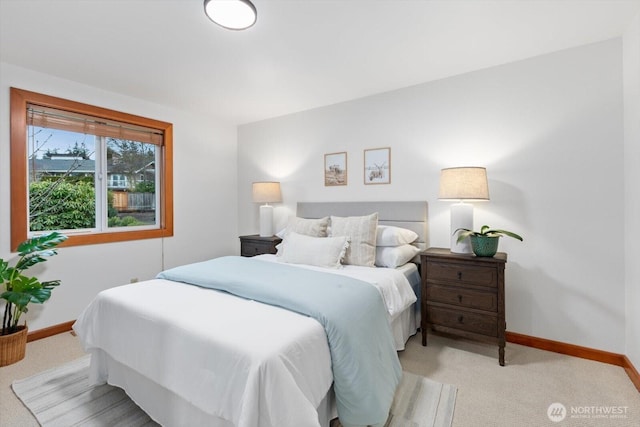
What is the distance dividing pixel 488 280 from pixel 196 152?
3.69m

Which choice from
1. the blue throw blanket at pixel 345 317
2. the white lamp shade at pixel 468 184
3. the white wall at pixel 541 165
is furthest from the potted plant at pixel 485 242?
the blue throw blanket at pixel 345 317

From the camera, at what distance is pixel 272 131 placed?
4098mm

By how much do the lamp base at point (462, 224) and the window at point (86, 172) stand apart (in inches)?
128

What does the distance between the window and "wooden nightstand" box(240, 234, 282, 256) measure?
964mm

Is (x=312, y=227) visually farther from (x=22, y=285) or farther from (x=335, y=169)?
(x=22, y=285)

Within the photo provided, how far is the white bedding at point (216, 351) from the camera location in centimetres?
113

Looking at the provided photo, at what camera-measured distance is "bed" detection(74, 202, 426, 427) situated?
45.6 inches

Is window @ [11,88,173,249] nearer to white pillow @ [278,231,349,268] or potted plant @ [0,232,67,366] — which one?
potted plant @ [0,232,67,366]

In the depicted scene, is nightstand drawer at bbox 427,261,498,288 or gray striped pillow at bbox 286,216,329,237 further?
gray striped pillow at bbox 286,216,329,237

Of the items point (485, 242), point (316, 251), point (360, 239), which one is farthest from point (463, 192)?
point (316, 251)

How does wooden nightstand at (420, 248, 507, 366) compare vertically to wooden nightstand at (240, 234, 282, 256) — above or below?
below

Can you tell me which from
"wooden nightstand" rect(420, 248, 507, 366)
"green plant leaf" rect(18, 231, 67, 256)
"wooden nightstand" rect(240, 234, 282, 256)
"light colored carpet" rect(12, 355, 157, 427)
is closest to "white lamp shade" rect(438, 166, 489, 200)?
"wooden nightstand" rect(420, 248, 507, 366)

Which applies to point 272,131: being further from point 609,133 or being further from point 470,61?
point 609,133

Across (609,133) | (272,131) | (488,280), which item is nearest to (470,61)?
(609,133)
